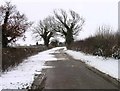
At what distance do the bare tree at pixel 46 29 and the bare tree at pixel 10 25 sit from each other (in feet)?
252

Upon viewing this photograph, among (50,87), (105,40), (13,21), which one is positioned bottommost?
(50,87)

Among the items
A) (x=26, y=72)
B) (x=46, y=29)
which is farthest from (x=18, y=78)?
(x=46, y=29)

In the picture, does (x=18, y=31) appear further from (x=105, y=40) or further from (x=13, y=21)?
(x=105, y=40)

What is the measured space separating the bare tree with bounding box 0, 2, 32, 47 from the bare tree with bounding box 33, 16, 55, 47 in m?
76.9

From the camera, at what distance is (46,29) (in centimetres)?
11650

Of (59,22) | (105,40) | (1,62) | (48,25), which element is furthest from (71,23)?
(1,62)

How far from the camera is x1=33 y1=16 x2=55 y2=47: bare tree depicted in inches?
4383

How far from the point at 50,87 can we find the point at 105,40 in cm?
2044

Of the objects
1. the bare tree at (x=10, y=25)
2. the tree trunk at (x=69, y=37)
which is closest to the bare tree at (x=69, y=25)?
the tree trunk at (x=69, y=37)

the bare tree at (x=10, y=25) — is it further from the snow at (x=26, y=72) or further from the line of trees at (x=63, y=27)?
the line of trees at (x=63, y=27)

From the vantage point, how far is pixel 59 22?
107562mm

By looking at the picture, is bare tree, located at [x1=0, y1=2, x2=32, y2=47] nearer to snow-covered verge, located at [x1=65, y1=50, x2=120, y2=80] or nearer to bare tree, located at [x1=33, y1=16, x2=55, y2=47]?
snow-covered verge, located at [x1=65, y1=50, x2=120, y2=80]

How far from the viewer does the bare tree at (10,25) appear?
28.5m

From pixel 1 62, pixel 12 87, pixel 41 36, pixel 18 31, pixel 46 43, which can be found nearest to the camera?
pixel 12 87
